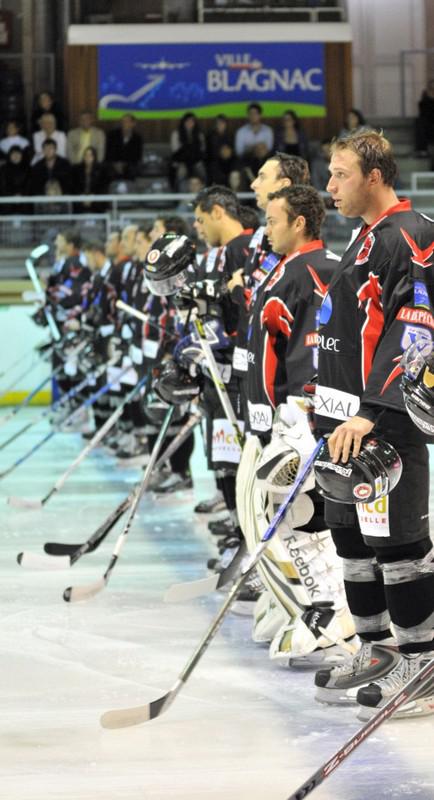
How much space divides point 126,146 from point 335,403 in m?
11.6

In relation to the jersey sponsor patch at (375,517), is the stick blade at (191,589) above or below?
below

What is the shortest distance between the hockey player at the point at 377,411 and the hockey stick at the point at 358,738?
17.7 inches

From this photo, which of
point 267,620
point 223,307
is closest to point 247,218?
point 223,307

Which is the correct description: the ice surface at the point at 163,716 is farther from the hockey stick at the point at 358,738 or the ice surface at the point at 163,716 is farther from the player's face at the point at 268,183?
the player's face at the point at 268,183

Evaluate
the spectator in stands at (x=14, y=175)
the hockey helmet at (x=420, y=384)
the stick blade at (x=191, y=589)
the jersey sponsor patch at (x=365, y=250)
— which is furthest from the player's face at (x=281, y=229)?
the spectator in stands at (x=14, y=175)

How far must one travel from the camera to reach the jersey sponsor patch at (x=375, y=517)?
3141mm

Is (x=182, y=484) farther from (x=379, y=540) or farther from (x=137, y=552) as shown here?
(x=379, y=540)

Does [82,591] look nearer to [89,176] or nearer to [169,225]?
[169,225]

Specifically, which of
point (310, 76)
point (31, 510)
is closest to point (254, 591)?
point (31, 510)

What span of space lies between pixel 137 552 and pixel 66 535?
54cm

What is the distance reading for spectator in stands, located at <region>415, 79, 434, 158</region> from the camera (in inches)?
602

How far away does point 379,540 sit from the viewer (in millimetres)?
3162

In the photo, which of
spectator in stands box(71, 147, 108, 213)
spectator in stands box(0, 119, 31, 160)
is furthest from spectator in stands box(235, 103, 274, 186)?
spectator in stands box(0, 119, 31, 160)

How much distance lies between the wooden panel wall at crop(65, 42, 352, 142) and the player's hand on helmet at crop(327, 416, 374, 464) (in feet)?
42.5
